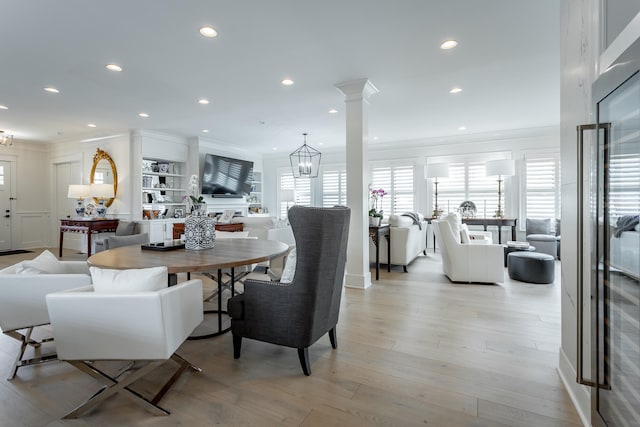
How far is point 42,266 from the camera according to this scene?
205 centimetres

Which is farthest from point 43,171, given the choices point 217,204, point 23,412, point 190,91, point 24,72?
point 23,412

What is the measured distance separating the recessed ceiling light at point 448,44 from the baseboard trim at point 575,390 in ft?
8.76

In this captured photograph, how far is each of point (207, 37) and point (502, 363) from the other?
3.50m

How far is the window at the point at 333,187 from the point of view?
8.68 metres

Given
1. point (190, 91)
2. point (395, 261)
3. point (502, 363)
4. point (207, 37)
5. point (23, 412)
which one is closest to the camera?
point (23, 412)

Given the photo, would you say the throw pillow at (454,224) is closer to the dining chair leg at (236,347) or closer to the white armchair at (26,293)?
the dining chair leg at (236,347)

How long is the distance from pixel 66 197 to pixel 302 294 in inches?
326

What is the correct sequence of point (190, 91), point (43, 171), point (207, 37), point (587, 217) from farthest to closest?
point (43, 171) → point (190, 91) → point (207, 37) → point (587, 217)

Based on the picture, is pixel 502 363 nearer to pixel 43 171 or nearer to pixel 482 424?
pixel 482 424

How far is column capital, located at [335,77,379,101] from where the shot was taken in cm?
393

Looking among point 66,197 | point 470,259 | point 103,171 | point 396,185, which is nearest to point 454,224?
point 470,259

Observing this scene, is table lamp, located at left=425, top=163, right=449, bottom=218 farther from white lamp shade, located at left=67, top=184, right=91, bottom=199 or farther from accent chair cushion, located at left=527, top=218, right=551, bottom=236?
white lamp shade, located at left=67, top=184, right=91, bottom=199

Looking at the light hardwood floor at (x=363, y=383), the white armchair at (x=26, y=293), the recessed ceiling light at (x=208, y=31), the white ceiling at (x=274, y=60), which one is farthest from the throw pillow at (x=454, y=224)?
the white armchair at (x=26, y=293)

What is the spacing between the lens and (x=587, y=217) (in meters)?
1.50
